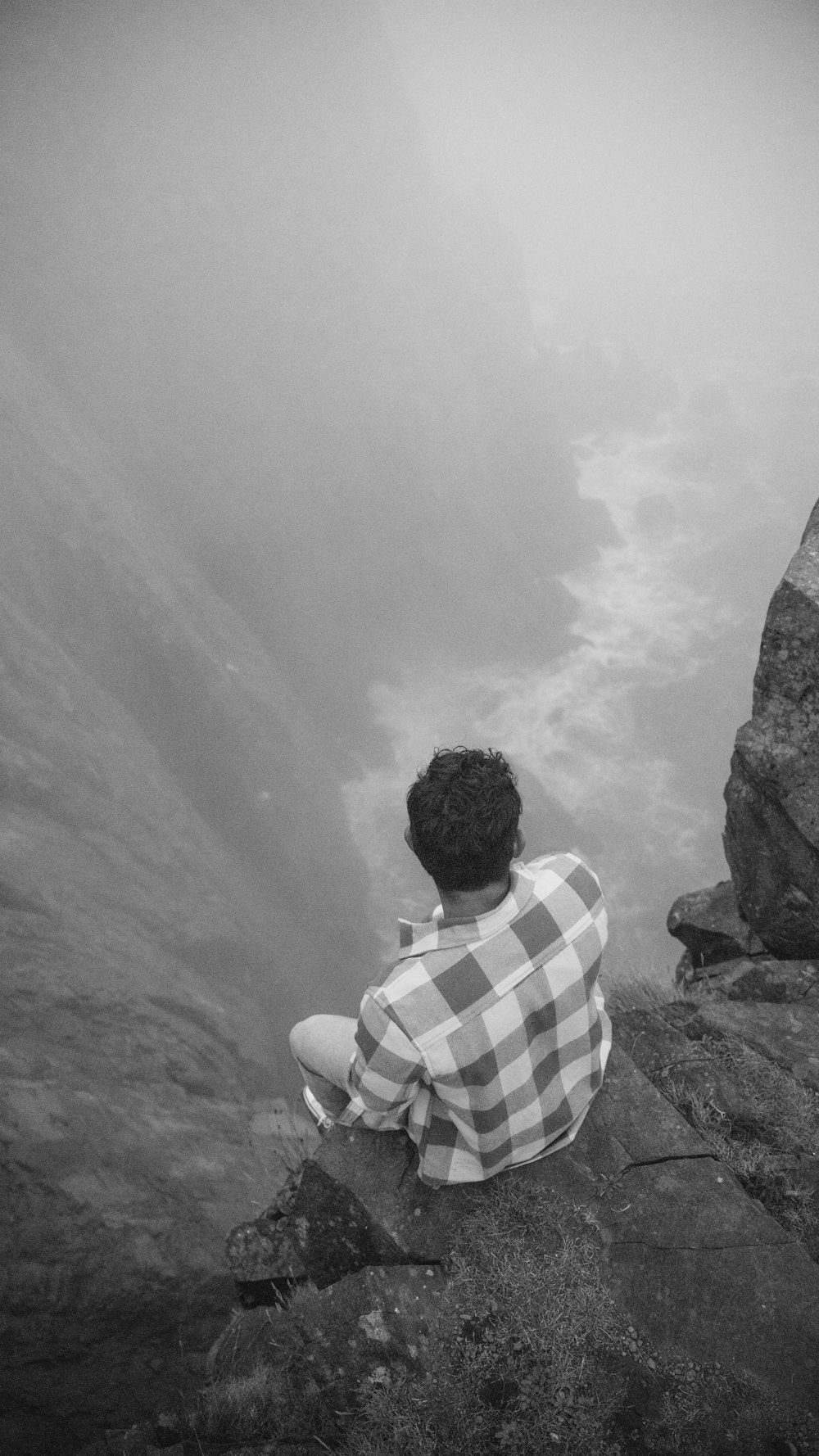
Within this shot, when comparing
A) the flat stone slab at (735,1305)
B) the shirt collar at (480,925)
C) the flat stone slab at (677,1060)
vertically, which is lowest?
the flat stone slab at (735,1305)

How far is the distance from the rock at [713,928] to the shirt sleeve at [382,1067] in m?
4.19

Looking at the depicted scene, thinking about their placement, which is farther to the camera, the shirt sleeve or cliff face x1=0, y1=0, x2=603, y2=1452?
cliff face x1=0, y1=0, x2=603, y2=1452

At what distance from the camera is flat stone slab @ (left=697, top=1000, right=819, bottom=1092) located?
4.09 m

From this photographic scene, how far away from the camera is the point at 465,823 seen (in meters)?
2.38

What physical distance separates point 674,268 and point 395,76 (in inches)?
1574

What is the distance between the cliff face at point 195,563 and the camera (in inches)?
343

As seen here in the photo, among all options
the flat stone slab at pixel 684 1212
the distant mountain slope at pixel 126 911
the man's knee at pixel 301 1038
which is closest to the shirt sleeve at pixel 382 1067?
the man's knee at pixel 301 1038

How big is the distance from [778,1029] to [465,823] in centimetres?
338

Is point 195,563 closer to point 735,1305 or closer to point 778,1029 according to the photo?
point 778,1029

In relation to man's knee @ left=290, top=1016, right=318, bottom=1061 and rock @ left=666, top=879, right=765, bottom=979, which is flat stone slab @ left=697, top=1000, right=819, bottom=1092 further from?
man's knee @ left=290, top=1016, right=318, bottom=1061

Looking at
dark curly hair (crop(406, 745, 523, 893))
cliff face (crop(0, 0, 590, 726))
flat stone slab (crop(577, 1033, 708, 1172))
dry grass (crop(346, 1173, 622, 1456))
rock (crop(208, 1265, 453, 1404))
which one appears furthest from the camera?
cliff face (crop(0, 0, 590, 726))

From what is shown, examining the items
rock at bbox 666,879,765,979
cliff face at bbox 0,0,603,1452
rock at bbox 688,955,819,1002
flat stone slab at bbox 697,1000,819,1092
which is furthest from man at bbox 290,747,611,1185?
cliff face at bbox 0,0,603,1452

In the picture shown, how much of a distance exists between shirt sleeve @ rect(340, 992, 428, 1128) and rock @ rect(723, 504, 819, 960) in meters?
3.77

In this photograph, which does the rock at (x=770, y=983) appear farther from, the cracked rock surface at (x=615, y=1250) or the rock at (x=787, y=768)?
the cracked rock surface at (x=615, y=1250)
